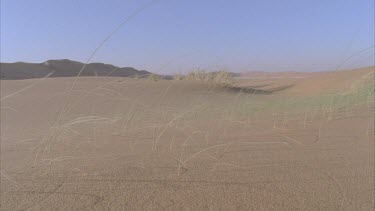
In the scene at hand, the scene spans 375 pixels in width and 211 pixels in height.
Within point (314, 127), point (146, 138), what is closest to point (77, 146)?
point (146, 138)

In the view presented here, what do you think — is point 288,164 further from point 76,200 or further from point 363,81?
point 363,81

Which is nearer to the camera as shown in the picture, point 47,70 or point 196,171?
point 196,171

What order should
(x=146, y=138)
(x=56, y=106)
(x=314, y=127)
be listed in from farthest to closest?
(x=56, y=106), (x=314, y=127), (x=146, y=138)

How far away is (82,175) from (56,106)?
398 centimetres

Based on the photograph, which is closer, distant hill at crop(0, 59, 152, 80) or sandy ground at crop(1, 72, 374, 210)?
sandy ground at crop(1, 72, 374, 210)

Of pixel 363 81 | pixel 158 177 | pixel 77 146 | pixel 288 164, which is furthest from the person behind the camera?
pixel 363 81

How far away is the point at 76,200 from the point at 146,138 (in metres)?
1.13

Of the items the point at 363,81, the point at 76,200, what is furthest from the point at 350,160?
the point at 363,81

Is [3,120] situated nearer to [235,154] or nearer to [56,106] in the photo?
[56,106]

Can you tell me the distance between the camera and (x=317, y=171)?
1490 millimetres

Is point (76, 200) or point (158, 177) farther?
point (158, 177)

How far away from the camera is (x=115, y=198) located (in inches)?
47.7

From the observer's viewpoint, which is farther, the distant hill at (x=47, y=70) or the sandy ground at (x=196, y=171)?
the distant hill at (x=47, y=70)

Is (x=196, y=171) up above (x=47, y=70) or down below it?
above
